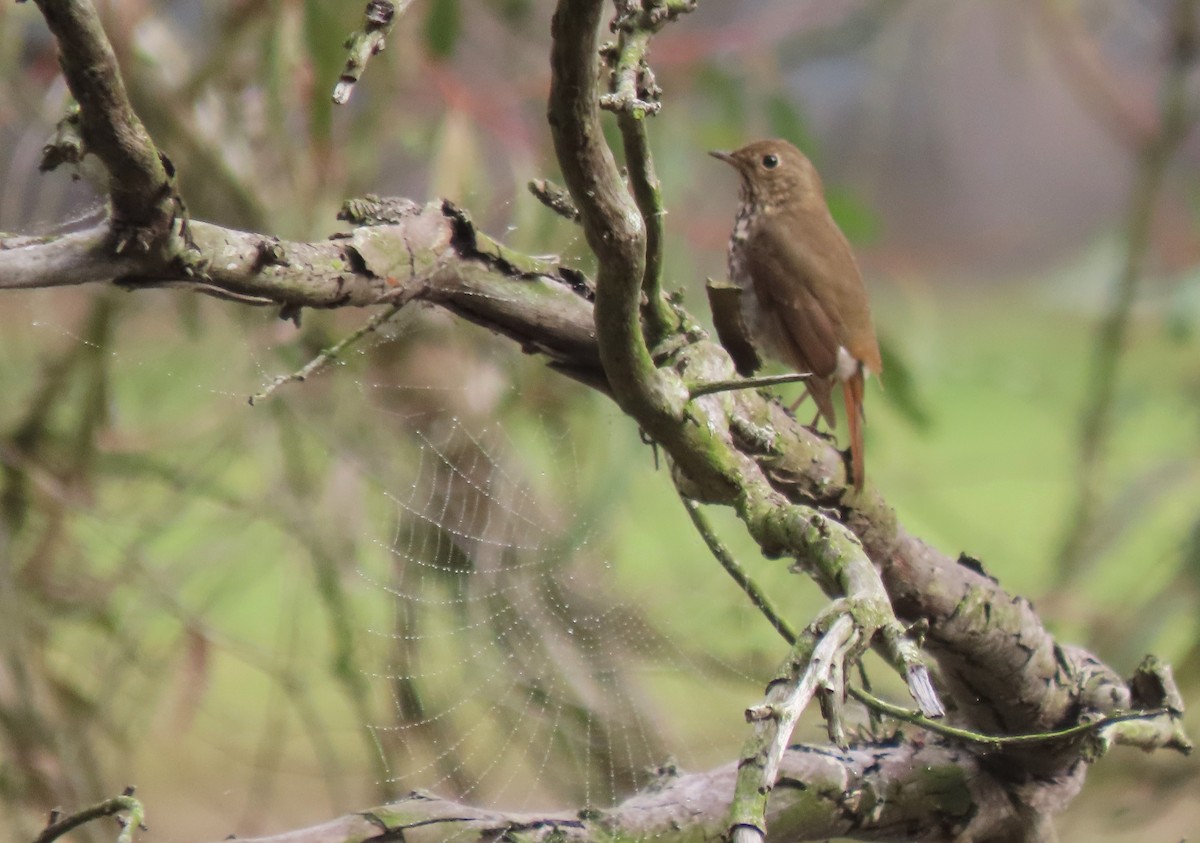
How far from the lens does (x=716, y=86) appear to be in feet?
6.78

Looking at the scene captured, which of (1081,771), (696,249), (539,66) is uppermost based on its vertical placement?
(539,66)

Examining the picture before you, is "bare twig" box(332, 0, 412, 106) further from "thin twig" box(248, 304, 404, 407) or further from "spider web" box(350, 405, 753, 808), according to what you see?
"spider web" box(350, 405, 753, 808)

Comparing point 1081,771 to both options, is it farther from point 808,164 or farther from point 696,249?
point 696,249

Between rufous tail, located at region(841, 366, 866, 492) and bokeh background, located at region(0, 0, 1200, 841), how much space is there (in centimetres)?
13

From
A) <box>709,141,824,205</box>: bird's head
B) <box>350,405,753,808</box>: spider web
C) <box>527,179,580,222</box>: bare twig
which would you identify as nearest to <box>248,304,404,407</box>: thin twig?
<box>527,179,580,222</box>: bare twig

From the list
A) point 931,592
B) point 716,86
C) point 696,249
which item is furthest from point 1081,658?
point 696,249

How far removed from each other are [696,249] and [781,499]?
5.70 ft

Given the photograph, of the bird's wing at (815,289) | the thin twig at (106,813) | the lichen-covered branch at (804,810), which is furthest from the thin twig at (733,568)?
the bird's wing at (815,289)

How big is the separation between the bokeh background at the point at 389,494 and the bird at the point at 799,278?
0.18m

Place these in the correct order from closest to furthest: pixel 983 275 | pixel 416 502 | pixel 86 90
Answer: pixel 86 90 → pixel 416 502 → pixel 983 275

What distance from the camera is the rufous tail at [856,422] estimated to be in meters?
0.84

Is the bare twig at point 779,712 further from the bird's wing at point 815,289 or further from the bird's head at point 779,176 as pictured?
the bird's head at point 779,176

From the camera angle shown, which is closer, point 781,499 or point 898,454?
point 781,499

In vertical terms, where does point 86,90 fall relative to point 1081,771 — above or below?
above
